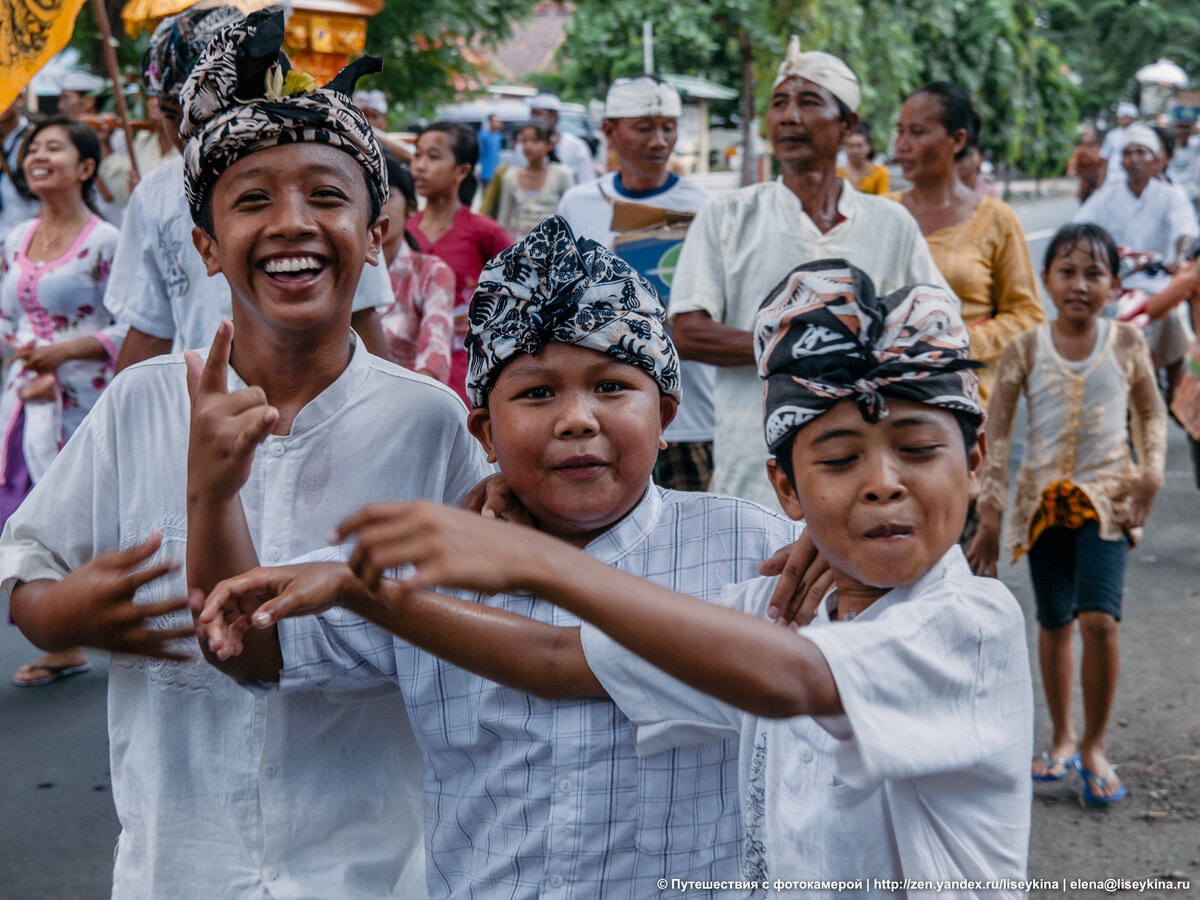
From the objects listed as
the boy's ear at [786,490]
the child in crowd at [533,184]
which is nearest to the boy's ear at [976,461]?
the boy's ear at [786,490]

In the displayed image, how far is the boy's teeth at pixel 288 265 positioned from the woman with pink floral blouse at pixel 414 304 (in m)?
2.84

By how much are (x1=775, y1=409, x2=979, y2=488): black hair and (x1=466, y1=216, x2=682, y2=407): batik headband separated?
259mm

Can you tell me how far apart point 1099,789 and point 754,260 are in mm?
2057

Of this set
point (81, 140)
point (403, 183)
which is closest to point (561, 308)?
point (403, 183)

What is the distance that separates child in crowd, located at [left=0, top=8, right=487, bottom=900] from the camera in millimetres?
2143

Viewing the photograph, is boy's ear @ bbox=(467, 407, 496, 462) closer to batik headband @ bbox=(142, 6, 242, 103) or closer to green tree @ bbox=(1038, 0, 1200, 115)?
batik headband @ bbox=(142, 6, 242, 103)

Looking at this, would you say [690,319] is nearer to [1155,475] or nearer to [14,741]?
[1155,475]

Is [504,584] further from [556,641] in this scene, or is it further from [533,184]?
[533,184]

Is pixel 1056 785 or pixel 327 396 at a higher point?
pixel 327 396

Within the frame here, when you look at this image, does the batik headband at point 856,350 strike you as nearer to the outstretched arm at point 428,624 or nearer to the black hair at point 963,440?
the black hair at point 963,440

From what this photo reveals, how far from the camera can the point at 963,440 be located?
1832mm

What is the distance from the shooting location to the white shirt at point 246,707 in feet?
7.04

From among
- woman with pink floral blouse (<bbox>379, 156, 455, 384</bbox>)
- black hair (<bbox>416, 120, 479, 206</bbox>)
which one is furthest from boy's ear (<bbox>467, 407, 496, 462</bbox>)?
black hair (<bbox>416, 120, 479, 206</bbox>)

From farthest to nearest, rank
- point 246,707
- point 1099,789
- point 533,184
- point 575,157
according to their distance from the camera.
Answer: point 575,157 < point 533,184 < point 1099,789 < point 246,707
